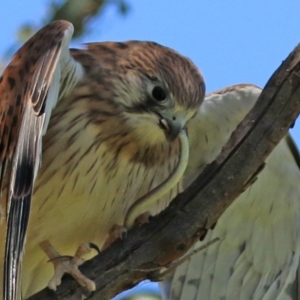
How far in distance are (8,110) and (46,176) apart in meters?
0.53

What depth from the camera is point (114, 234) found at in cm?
528

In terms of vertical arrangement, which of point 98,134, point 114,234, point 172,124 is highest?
point 98,134

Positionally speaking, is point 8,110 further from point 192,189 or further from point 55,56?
point 192,189

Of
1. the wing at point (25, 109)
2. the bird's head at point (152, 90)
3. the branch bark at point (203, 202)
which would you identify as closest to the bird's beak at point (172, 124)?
the bird's head at point (152, 90)

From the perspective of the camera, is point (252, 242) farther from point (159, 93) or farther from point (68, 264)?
point (68, 264)

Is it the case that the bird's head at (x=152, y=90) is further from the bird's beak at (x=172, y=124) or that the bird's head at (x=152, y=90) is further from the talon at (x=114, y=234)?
the talon at (x=114, y=234)

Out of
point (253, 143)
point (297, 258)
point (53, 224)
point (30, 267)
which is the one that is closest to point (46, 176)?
point (53, 224)

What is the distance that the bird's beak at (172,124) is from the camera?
5.11 m

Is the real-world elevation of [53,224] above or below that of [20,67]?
below

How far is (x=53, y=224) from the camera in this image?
540 centimetres

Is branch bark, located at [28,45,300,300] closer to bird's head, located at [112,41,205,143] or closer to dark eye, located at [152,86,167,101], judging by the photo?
bird's head, located at [112,41,205,143]

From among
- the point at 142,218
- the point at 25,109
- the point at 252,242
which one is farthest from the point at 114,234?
the point at 252,242

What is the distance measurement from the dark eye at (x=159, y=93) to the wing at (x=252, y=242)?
0.57 meters

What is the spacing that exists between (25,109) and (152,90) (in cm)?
84
